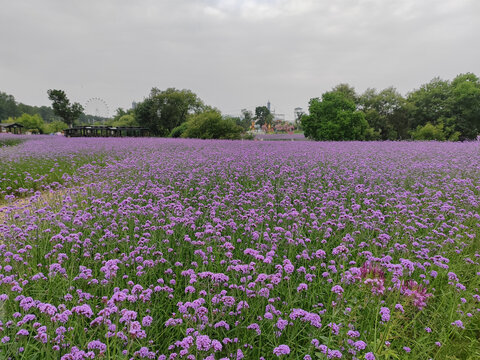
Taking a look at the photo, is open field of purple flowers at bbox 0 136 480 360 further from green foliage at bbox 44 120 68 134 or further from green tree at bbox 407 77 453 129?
green foliage at bbox 44 120 68 134

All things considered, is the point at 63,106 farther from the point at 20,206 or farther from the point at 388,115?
the point at 20,206

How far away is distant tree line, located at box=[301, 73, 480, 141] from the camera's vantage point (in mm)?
29844

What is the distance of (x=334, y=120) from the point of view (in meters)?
30.1

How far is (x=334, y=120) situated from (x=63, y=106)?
57246 mm

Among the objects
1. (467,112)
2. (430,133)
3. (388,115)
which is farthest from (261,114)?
(430,133)

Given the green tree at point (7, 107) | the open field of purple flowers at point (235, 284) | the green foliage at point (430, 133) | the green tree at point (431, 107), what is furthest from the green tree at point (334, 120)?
the green tree at point (7, 107)

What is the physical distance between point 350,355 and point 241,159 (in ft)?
24.6

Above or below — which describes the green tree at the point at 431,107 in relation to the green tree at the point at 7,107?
below

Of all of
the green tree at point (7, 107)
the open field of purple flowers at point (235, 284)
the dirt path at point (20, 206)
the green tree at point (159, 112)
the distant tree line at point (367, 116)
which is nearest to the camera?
the open field of purple flowers at point (235, 284)

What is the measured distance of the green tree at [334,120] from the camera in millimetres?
29391

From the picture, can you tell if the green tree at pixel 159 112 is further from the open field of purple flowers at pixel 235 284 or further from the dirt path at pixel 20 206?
the open field of purple flowers at pixel 235 284

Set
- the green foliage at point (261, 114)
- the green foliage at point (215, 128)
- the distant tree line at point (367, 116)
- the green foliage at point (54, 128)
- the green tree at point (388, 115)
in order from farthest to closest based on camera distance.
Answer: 1. the green foliage at point (261, 114)
2. the green foliage at point (54, 128)
3. the green tree at point (388, 115)
4. the distant tree line at point (367, 116)
5. the green foliage at point (215, 128)

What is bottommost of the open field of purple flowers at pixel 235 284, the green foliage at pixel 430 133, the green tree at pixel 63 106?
the open field of purple flowers at pixel 235 284

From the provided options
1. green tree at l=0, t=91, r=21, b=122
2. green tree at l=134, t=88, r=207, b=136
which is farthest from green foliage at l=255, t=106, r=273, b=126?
green tree at l=0, t=91, r=21, b=122
